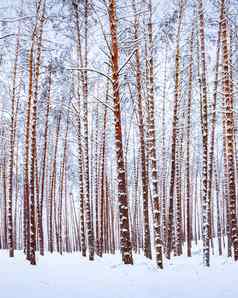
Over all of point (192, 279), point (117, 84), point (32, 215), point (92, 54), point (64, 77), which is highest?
point (92, 54)

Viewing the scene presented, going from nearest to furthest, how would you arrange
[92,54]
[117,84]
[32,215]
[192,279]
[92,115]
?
[192,279] < [117,84] < [32,215] < [92,54] < [92,115]

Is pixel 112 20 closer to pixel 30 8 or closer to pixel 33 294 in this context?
pixel 30 8

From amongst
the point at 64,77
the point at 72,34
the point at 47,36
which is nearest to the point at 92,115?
the point at 64,77

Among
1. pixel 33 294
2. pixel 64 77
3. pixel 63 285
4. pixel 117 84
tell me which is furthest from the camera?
pixel 64 77

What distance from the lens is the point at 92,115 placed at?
26.7 m

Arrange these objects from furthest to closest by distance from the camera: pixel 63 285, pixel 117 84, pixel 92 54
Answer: pixel 92 54, pixel 117 84, pixel 63 285

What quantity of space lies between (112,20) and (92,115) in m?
14.1

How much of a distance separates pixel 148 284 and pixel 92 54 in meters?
14.6

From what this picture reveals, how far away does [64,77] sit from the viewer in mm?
19422

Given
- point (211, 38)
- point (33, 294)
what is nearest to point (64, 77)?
point (211, 38)

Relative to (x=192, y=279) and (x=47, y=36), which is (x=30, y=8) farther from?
(x=192, y=279)

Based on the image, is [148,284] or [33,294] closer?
[33,294]

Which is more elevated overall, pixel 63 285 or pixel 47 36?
pixel 47 36

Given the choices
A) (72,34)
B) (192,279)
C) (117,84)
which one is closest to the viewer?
(192,279)
